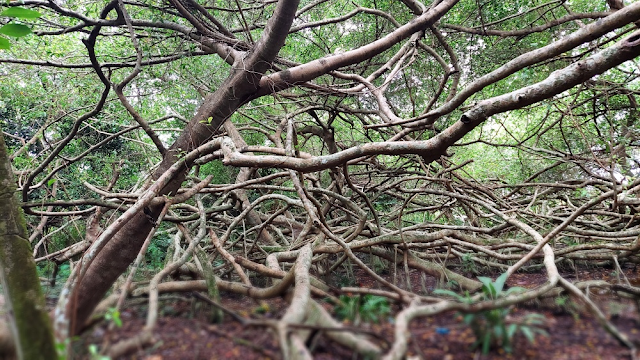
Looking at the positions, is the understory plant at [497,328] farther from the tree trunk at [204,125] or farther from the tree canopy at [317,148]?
the tree trunk at [204,125]

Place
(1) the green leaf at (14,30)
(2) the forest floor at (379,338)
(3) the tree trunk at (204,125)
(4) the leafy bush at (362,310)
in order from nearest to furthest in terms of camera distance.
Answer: (2) the forest floor at (379,338), (4) the leafy bush at (362,310), (1) the green leaf at (14,30), (3) the tree trunk at (204,125)

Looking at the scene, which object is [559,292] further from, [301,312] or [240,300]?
[240,300]

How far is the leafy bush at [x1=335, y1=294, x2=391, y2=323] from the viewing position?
4.00 feet

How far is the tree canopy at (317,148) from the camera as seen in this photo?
1.96m

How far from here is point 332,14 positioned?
5719 mm

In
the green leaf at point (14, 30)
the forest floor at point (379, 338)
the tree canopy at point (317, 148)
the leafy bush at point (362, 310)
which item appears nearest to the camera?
the forest floor at point (379, 338)

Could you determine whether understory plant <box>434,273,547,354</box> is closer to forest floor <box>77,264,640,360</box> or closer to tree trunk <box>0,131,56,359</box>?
forest floor <box>77,264,640,360</box>

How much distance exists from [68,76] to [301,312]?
5.17 m

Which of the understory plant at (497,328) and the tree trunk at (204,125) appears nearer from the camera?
the understory plant at (497,328)

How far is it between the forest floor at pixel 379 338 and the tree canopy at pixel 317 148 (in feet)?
0.20

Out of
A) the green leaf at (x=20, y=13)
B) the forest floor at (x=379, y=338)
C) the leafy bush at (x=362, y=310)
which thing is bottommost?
the forest floor at (x=379, y=338)

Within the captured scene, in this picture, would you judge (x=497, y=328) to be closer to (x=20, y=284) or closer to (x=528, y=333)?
(x=528, y=333)

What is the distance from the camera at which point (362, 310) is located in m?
1.29

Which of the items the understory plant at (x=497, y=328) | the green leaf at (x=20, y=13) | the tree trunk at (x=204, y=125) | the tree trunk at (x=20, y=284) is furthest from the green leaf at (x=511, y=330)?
the tree trunk at (x=204, y=125)
